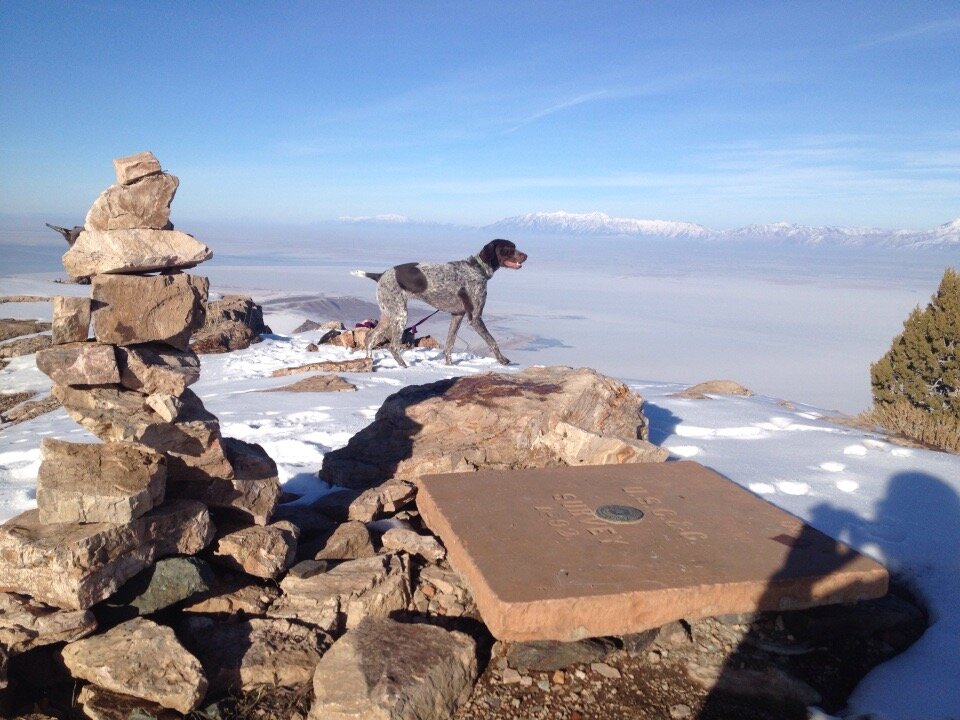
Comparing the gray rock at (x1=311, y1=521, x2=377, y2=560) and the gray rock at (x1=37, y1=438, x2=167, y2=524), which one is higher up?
the gray rock at (x1=37, y1=438, x2=167, y2=524)

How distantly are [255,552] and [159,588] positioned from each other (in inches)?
17.4

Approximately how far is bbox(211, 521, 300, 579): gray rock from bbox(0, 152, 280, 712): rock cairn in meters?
0.13

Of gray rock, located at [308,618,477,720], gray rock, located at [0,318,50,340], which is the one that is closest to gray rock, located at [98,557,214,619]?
gray rock, located at [308,618,477,720]

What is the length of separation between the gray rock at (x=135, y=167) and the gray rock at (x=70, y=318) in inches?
23.4

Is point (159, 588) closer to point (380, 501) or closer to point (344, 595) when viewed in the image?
point (344, 595)

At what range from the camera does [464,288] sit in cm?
901

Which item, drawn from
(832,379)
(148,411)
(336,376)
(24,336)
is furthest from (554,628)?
(832,379)

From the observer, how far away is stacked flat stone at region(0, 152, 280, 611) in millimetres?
2848

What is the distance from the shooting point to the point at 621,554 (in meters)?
3.03

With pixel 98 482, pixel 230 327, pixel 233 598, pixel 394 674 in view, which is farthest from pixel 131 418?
pixel 230 327

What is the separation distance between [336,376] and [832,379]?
18.2 m

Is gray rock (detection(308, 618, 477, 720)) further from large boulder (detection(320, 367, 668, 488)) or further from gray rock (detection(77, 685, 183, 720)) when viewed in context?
large boulder (detection(320, 367, 668, 488))

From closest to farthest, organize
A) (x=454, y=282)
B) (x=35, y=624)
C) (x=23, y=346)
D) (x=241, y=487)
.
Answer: (x=35, y=624) → (x=241, y=487) → (x=454, y=282) → (x=23, y=346)

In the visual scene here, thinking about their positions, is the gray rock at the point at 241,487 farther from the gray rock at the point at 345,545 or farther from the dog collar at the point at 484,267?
the dog collar at the point at 484,267
